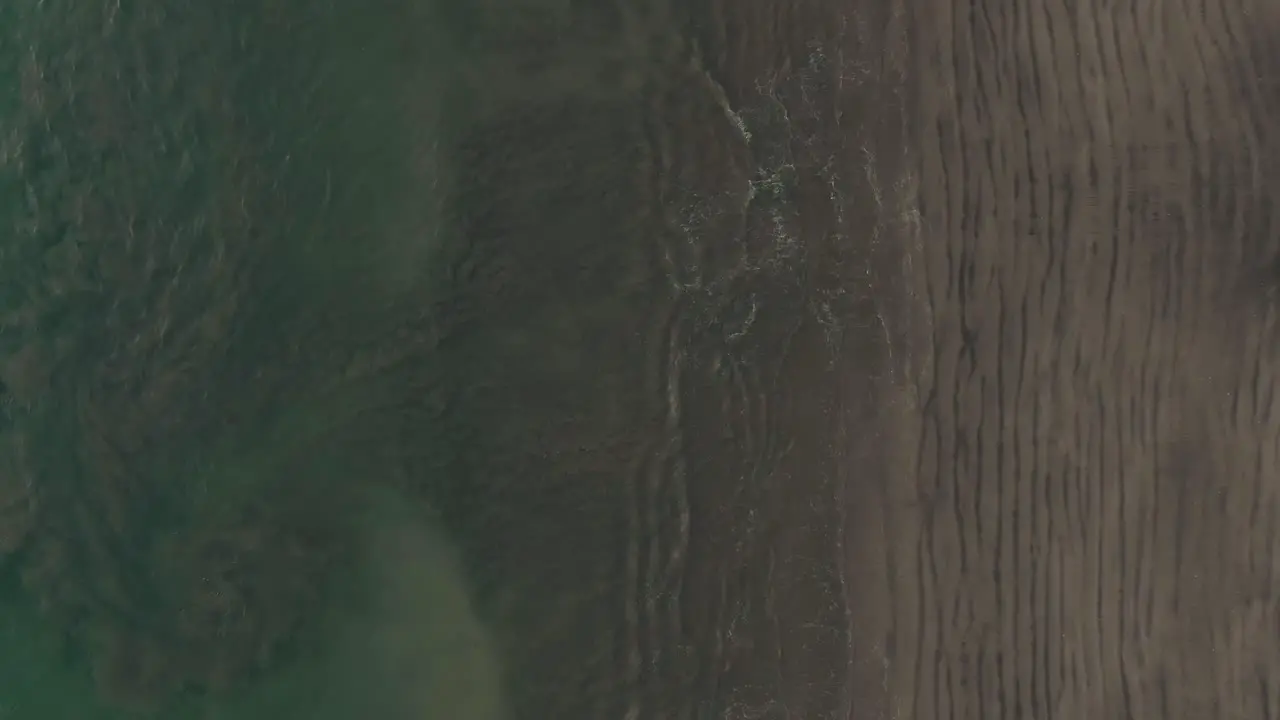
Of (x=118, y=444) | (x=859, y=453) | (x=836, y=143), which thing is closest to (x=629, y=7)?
(x=836, y=143)

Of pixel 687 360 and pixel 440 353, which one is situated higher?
pixel 440 353

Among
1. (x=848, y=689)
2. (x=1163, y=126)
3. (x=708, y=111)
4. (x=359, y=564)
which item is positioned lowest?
(x=848, y=689)

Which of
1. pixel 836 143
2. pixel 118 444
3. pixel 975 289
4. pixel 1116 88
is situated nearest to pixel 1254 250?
pixel 1116 88

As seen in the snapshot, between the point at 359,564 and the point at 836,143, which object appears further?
the point at 359,564

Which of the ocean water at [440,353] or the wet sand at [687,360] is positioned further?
the ocean water at [440,353]

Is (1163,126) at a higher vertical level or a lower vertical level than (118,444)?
higher

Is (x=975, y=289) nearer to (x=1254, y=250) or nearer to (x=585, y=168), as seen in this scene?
(x=1254, y=250)

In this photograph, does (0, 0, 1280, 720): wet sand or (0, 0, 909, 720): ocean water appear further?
(0, 0, 909, 720): ocean water

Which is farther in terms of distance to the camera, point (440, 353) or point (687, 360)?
point (440, 353)
